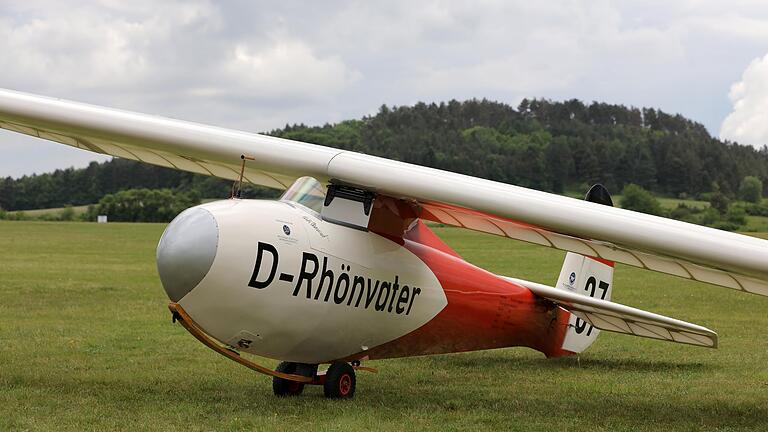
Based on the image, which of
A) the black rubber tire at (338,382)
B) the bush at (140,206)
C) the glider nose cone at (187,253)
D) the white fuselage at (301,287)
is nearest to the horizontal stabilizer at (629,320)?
the white fuselage at (301,287)

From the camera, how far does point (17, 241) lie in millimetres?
47469

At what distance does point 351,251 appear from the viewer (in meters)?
9.24

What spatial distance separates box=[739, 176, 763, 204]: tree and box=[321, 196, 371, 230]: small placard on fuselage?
109m

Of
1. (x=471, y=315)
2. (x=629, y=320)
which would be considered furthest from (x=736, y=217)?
(x=471, y=315)

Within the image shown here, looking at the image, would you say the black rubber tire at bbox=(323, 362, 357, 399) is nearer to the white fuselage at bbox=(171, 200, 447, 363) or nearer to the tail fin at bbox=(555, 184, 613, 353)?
the white fuselage at bbox=(171, 200, 447, 363)

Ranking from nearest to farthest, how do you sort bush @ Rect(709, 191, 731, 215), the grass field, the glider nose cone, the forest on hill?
1. the glider nose cone
2. the grass field
3. bush @ Rect(709, 191, 731, 215)
4. the forest on hill

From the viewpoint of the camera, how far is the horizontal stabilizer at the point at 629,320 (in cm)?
1048

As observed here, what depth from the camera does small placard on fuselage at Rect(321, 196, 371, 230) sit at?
31.0 feet

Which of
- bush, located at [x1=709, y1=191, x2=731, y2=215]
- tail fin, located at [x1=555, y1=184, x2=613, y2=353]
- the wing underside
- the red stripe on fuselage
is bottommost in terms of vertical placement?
the red stripe on fuselage

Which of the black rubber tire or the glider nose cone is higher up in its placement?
the glider nose cone

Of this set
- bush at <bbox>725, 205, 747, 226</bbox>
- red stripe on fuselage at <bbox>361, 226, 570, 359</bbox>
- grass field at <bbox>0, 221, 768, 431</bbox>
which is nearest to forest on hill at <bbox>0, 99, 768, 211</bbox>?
bush at <bbox>725, 205, 747, 226</bbox>

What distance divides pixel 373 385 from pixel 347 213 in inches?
Answer: 107

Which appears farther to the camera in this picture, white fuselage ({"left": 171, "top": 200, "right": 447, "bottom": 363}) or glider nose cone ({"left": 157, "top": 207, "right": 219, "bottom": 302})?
white fuselage ({"left": 171, "top": 200, "right": 447, "bottom": 363})

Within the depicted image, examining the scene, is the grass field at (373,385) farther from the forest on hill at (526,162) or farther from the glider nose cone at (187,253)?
the forest on hill at (526,162)
